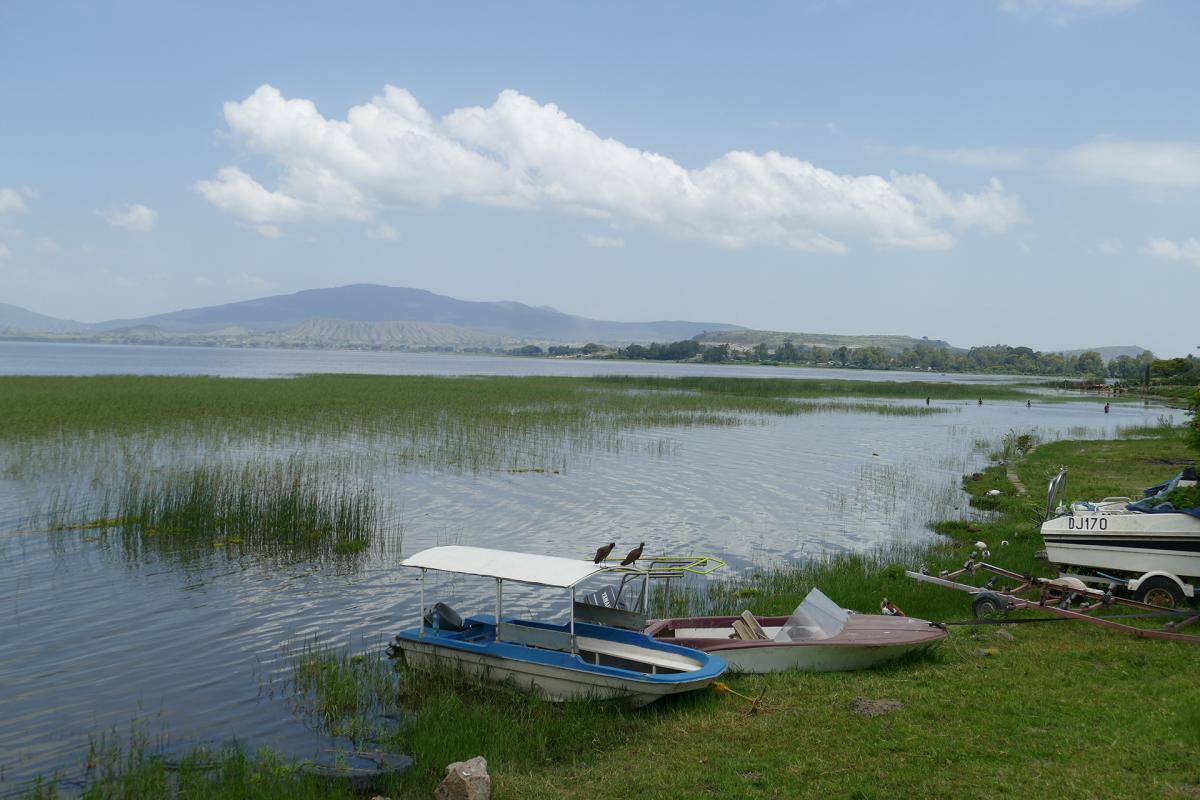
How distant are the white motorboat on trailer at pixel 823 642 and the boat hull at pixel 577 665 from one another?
790 mm

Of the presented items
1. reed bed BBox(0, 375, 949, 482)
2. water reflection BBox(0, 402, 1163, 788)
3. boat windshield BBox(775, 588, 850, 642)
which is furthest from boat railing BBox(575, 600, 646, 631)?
reed bed BBox(0, 375, 949, 482)

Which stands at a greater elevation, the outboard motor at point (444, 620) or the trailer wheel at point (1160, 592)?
the trailer wheel at point (1160, 592)

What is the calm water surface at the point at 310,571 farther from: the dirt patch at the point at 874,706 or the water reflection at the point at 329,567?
the dirt patch at the point at 874,706

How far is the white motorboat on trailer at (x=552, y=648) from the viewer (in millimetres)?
10805

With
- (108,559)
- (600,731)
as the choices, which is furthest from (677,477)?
(600,731)

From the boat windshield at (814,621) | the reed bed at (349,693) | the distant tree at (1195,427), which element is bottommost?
the reed bed at (349,693)

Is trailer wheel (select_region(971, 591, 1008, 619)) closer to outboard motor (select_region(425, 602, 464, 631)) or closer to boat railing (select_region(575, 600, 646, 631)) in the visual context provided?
boat railing (select_region(575, 600, 646, 631))

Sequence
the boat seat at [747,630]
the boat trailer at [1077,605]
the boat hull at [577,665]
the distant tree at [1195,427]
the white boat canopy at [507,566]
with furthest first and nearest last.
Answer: the distant tree at [1195,427], the boat seat at [747,630], the boat trailer at [1077,605], the white boat canopy at [507,566], the boat hull at [577,665]

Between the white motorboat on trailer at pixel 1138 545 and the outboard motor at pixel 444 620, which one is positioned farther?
the white motorboat on trailer at pixel 1138 545

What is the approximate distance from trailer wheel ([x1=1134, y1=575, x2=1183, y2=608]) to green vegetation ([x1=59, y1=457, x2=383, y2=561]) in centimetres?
1609

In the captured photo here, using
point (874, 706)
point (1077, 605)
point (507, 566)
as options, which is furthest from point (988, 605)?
point (507, 566)

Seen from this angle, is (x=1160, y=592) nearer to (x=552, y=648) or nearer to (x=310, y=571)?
(x=552, y=648)

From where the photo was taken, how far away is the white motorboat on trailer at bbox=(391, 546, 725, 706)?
10.8 metres

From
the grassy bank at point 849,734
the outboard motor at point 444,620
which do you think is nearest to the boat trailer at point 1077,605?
the grassy bank at point 849,734
